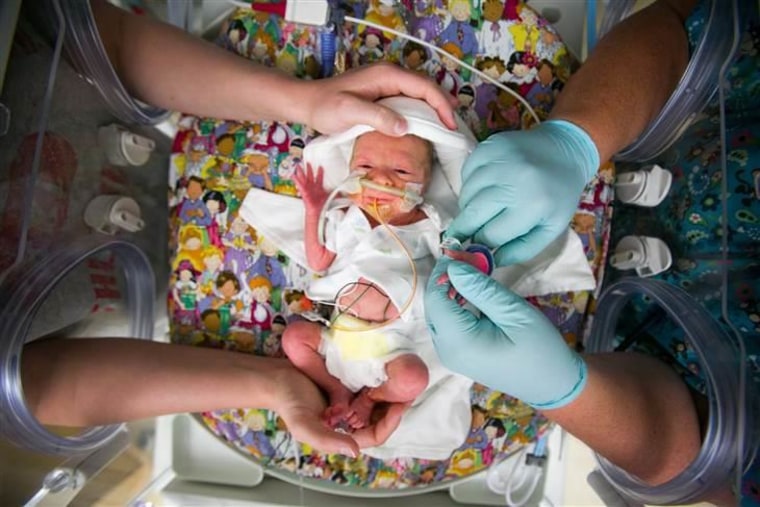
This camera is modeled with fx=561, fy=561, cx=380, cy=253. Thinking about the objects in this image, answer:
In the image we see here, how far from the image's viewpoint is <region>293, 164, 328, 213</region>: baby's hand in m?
1.45

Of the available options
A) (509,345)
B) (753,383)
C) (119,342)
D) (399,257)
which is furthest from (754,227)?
(119,342)

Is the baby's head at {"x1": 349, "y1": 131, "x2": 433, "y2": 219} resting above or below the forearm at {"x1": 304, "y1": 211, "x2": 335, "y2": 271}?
above

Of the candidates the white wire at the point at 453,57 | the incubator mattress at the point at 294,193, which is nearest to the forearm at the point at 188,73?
the incubator mattress at the point at 294,193

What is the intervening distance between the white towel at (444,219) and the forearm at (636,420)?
30cm

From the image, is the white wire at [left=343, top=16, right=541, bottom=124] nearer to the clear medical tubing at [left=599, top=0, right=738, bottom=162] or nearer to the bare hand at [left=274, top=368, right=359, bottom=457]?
the clear medical tubing at [left=599, top=0, right=738, bottom=162]

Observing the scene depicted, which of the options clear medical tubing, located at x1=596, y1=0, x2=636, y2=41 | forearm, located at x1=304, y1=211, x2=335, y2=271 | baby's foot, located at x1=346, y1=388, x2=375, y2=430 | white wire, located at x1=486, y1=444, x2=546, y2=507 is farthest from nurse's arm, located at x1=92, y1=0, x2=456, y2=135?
white wire, located at x1=486, y1=444, x2=546, y2=507

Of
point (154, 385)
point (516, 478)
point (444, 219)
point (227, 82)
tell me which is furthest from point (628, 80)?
point (154, 385)

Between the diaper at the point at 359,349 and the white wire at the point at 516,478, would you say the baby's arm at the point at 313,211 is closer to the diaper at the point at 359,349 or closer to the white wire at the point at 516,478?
the diaper at the point at 359,349

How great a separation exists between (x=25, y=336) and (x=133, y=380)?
30 centimetres

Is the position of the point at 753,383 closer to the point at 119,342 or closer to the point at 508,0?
the point at 508,0

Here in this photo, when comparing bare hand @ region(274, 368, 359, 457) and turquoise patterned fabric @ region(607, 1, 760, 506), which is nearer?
turquoise patterned fabric @ region(607, 1, 760, 506)

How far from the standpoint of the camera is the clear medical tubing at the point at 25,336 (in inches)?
42.6

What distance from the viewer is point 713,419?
3.57ft

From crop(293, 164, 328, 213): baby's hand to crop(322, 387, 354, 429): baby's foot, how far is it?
1.56 ft
